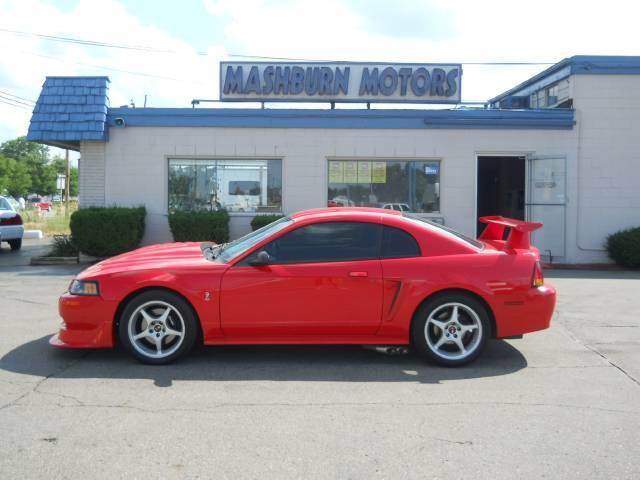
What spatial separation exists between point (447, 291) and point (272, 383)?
1.85 metres

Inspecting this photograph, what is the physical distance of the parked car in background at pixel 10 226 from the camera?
17156mm

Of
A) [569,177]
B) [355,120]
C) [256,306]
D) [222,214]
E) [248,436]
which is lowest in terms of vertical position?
[248,436]

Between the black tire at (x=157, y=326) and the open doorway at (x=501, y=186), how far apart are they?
1160 cm

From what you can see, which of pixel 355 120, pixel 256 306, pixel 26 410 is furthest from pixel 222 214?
pixel 26 410

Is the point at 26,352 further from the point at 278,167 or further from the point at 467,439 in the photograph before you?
the point at 278,167

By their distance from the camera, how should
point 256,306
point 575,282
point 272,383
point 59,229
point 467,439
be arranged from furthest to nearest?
point 59,229 → point 575,282 → point 256,306 → point 272,383 → point 467,439

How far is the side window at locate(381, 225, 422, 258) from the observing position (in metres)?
6.35

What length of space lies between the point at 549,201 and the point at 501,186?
4275 millimetres

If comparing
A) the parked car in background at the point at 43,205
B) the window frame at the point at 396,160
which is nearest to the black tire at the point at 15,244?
the window frame at the point at 396,160

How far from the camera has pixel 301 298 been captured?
6152 mm

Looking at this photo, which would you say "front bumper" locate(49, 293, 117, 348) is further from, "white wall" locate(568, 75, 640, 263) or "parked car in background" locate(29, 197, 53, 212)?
"parked car in background" locate(29, 197, 53, 212)

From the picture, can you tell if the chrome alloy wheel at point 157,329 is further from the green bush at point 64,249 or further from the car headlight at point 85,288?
the green bush at point 64,249

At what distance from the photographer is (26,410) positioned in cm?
495

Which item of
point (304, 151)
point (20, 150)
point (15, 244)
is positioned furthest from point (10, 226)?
point (20, 150)
